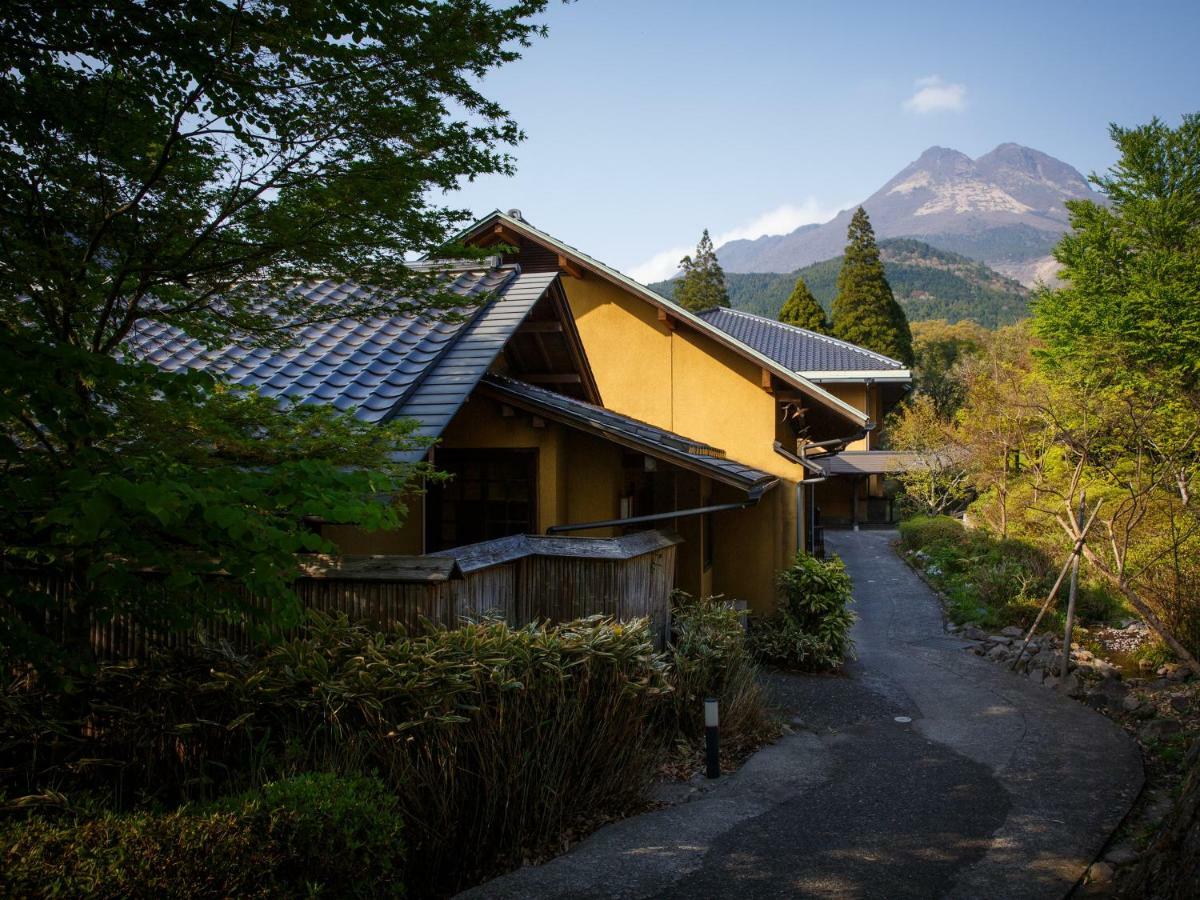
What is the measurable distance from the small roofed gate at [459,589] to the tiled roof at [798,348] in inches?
713

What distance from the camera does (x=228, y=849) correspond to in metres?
3.59

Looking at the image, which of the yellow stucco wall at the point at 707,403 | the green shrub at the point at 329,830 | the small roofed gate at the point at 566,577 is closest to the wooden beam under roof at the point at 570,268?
the yellow stucco wall at the point at 707,403

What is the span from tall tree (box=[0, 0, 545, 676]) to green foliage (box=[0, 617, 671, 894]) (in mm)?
827

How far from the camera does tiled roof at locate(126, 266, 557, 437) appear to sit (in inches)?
286

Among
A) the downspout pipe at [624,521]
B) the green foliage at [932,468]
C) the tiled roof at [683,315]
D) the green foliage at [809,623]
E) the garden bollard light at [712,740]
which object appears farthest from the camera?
the green foliage at [932,468]

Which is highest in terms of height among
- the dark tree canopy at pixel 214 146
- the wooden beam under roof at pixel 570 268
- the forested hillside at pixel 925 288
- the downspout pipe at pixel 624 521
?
the forested hillside at pixel 925 288

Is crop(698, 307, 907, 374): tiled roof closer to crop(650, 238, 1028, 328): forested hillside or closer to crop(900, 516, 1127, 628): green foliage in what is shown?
crop(900, 516, 1127, 628): green foliage

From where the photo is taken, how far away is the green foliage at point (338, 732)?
4.85 meters

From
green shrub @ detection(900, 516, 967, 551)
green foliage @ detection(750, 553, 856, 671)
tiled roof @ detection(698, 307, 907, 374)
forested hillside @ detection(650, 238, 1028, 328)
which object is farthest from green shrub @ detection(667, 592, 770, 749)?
forested hillside @ detection(650, 238, 1028, 328)

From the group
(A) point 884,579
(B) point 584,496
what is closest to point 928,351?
(A) point 884,579

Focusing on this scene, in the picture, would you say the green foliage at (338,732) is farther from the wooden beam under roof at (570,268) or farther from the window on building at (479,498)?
the wooden beam under roof at (570,268)

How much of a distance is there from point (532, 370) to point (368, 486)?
333 inches

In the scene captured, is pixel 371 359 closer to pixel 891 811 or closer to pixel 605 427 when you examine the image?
pixel 605 427

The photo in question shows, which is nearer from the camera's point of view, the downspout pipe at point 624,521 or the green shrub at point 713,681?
the green shrub at point 713,681
